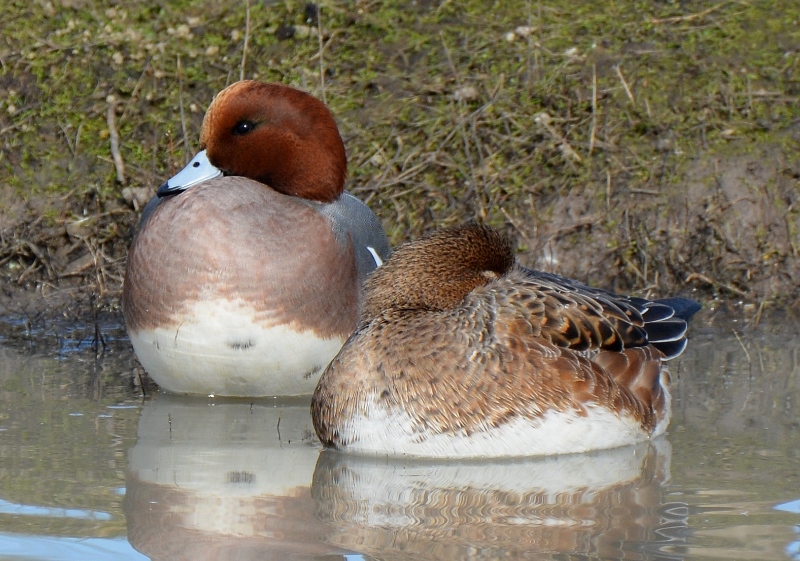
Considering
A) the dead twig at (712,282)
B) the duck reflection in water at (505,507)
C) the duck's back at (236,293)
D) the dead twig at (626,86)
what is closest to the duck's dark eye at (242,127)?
the duck's back at (236,293)

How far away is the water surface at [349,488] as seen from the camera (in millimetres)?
3234

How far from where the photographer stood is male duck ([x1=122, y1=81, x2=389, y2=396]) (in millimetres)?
4727

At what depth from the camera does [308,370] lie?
485 centimetres

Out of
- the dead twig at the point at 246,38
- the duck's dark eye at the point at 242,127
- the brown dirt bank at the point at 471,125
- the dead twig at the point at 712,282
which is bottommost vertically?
the dead twig at the point at 712,282

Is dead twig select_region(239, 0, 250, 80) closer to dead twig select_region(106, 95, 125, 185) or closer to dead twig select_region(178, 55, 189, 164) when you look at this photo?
dead twig select_region(178, 55, 189, 164)

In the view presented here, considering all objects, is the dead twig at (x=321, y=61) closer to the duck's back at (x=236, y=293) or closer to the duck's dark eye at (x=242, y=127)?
the duck's dark eye at (x=242, y=127)

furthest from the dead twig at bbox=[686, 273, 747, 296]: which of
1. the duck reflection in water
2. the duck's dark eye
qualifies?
the duck's dark eye

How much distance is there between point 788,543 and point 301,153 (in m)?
2.59

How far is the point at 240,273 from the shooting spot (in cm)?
472

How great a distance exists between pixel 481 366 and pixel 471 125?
2.81 meters

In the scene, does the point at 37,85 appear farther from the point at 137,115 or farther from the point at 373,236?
the point at 373,236

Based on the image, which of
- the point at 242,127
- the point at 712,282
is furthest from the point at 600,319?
the point at 712,282

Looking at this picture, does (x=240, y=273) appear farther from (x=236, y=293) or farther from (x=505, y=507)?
(x=505, y=507)

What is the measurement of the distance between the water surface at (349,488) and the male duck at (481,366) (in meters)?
0.08
